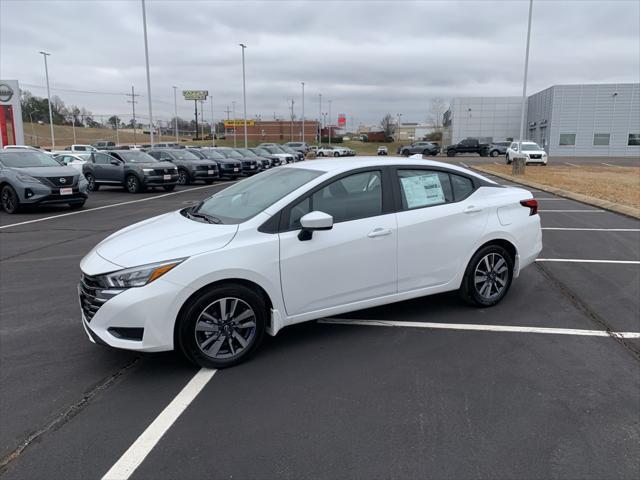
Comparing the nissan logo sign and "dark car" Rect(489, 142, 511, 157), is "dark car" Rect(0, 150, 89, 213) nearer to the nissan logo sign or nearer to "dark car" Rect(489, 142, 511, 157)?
the nissan logo sign

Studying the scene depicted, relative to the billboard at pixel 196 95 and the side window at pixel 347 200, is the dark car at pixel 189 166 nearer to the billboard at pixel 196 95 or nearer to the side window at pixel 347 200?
the side window at pixel 347 200

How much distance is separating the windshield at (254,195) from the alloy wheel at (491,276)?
2042 millimetres

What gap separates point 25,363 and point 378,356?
290cm

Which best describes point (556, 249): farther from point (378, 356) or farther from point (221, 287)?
point (221, 287)

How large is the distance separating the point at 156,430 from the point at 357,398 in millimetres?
1339

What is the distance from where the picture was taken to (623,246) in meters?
8.54

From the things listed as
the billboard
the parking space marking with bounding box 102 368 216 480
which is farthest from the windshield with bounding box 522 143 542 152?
the billboard

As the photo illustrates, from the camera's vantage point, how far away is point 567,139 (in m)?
60.6

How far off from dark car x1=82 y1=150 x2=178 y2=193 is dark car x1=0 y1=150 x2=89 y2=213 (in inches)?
202

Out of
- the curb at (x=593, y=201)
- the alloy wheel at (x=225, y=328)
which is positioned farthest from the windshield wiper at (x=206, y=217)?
the curb at (x=593, y=201)

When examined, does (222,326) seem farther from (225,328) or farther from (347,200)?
(347,200)


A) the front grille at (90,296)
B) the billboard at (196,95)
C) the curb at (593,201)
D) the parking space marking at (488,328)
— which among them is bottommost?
the parking space marking at (488,328)

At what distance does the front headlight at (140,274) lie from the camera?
3615mm

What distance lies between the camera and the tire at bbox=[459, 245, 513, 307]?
518cm
